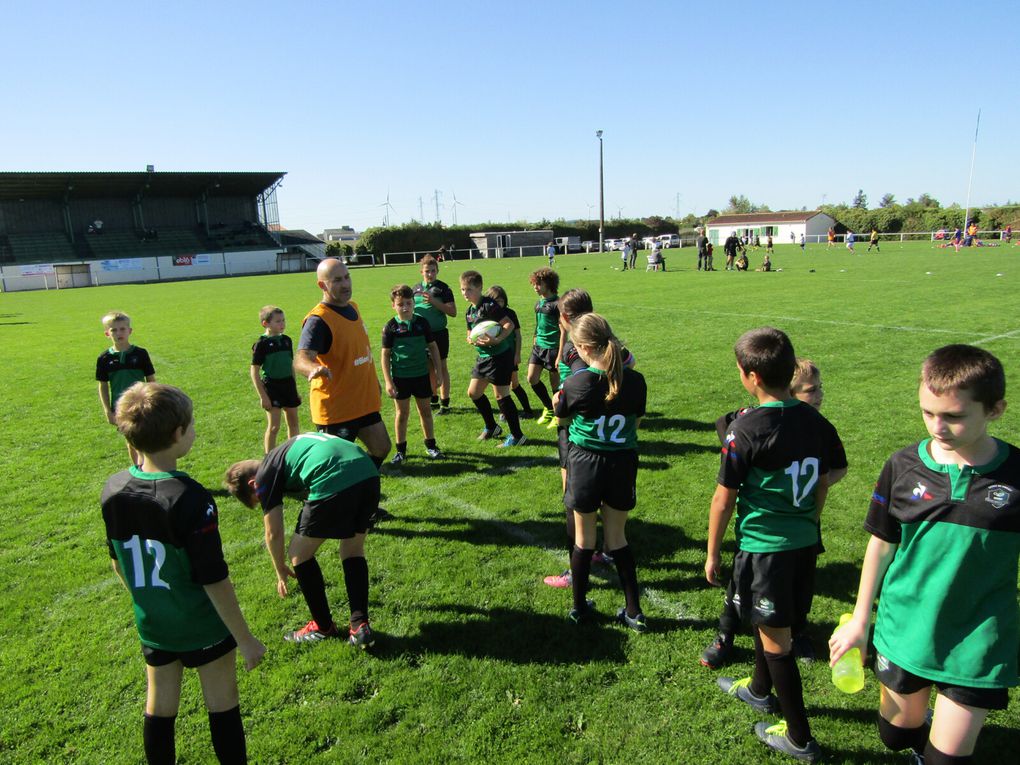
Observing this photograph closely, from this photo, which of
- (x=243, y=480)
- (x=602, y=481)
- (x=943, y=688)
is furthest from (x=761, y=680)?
(x=243, y=480)

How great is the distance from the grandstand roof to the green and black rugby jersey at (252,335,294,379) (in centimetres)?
5647

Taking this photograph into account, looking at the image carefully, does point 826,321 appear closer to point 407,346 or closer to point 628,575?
point 407,346

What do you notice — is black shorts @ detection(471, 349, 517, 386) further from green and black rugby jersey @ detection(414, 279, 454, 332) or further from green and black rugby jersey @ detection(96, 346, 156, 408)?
green and black rugby jersey @ detection(96, 346, 156, 408)

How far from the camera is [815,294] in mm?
20188

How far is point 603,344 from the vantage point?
147 inches

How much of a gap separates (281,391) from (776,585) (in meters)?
5.58

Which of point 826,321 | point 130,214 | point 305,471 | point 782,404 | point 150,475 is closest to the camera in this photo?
point 150,475

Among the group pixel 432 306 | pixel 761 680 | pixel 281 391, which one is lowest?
pixel 761 680

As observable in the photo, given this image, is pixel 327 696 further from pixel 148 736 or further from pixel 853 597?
pixel 853 597

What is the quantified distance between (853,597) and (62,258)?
61801mm

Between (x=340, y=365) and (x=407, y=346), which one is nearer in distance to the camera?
(x=340, y=365)

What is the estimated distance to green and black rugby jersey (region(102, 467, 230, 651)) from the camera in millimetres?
2426

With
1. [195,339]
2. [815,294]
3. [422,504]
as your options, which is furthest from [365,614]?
[815,294]

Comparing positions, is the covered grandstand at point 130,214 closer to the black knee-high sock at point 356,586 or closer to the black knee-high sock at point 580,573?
the black knee-high sock at point 356,586
